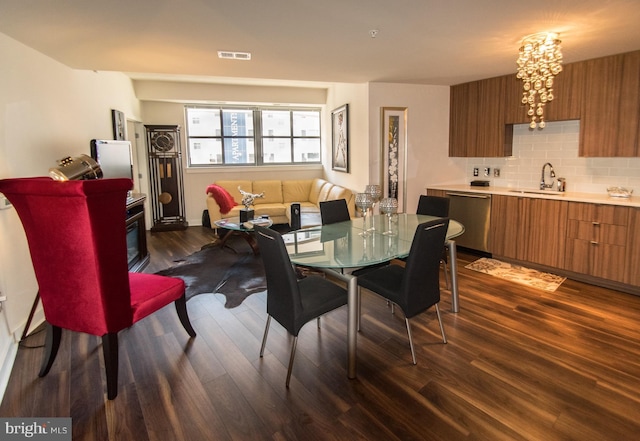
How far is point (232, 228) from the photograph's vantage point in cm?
491

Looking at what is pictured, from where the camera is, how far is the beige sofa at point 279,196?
6258mm

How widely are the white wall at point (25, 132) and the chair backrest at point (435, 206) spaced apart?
363 centimetres

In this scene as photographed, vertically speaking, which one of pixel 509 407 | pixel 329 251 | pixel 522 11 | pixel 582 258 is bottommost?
pixel 509 407

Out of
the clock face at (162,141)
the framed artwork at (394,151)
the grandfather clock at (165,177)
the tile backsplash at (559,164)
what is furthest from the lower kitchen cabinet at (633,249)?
the clock face at (162,141)

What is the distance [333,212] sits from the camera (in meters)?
3.67

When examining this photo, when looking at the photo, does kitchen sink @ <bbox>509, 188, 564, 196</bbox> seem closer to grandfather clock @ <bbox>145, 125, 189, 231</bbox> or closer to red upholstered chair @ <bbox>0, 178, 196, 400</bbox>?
red upholstered chair @ <bbox>0, 178, 196, 400</bbox>

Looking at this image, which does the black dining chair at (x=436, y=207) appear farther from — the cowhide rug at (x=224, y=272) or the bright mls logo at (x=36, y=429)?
the bright mls logo at (x=36, y=429)

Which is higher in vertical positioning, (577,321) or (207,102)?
(207,102)

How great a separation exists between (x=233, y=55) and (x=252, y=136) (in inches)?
164

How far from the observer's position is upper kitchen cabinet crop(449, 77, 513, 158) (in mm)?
4816

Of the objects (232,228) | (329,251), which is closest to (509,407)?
(329,251)

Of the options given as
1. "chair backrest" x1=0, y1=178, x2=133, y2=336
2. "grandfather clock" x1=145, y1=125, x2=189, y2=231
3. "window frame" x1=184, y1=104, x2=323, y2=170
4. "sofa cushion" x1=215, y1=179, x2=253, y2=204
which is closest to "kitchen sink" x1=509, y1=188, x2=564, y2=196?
"window frame" x1=184, y1=104, x2=323, y2=170

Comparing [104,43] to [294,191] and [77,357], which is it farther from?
[294,191]

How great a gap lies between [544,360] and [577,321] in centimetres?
82
